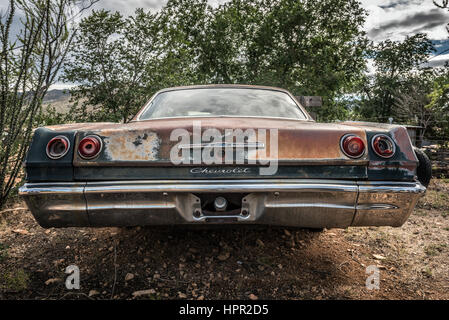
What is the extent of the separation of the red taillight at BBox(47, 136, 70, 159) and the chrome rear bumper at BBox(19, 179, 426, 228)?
20 cm

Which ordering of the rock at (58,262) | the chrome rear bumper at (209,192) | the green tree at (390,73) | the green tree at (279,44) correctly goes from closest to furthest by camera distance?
the chrome rear bumper at (209,192), the rock at (58,262), the green tree at (279,44), the green tree at (390,73)

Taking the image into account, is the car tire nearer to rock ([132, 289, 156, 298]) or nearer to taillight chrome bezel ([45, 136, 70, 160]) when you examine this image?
rock ([132, 289, 156, 298])

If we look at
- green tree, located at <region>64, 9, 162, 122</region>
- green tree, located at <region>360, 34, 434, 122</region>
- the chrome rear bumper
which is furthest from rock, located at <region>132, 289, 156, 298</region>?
green tree, located at <region>360, 34, 434, 122</region>

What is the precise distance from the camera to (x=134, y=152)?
6.19 ft

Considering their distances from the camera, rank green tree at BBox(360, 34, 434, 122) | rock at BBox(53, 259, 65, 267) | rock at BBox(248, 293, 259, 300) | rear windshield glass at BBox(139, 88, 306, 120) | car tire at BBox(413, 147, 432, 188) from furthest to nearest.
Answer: green tree at BBox(360, 34, 434, 122), car tire at BBox(413, 147, 432, 188), rear windshield glass at BBox(139, 88, 306, 120), rock at BBox(53, 259, 65, 267), rock at BBox(248, 293, 259, 300)

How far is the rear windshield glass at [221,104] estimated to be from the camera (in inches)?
104

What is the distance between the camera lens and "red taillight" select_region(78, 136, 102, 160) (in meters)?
1.88

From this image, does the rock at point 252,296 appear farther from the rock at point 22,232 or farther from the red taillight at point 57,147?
the rock at point 22,232

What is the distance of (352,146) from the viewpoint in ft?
6.30

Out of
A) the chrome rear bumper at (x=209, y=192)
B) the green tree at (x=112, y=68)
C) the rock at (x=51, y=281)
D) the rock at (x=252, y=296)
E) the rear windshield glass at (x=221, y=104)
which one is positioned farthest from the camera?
the green tree at (x=112, y=68)

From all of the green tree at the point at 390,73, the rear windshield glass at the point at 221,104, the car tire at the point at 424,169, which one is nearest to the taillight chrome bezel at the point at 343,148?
the rear windshield glass at the point at 221,104

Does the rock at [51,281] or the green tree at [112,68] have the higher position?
the green tree at [112,68]

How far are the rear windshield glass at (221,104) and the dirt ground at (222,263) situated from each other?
A: 109 cm
